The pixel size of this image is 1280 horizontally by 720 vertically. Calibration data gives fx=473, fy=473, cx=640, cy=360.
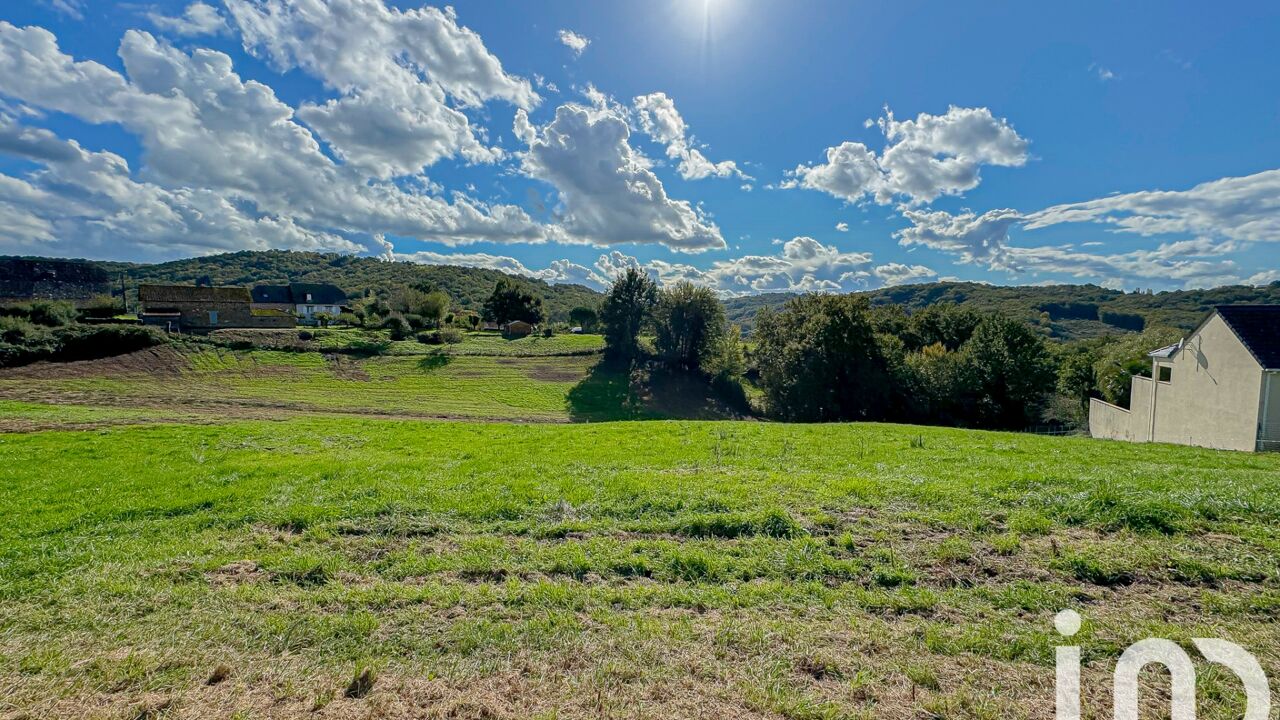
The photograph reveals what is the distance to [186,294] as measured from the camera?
55938mm

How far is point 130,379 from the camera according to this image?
3441 cm

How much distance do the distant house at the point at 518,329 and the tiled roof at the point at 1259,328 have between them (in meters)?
63.5

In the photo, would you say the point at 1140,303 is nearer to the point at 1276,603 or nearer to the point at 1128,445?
the point at 1128,445

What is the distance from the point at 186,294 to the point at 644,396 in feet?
184

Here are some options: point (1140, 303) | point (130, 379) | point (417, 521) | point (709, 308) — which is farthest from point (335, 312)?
point (1140, 303)

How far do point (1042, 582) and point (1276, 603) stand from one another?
5.95 ft

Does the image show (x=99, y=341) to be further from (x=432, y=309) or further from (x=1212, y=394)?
(x=1212, y=394)

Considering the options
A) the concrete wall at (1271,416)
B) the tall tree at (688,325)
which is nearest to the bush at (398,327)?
the tall tree at (688,325)

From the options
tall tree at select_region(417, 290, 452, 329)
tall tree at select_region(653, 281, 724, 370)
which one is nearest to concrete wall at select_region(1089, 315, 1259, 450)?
tall tree at select_region(653, 281, 724, 370)

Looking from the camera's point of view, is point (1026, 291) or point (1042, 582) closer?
point (1042, 582)

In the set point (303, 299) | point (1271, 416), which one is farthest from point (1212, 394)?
point (303, 299)

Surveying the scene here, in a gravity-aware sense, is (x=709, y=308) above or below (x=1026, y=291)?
below

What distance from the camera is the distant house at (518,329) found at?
68950 millimetres

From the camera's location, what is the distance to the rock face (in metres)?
64.6
